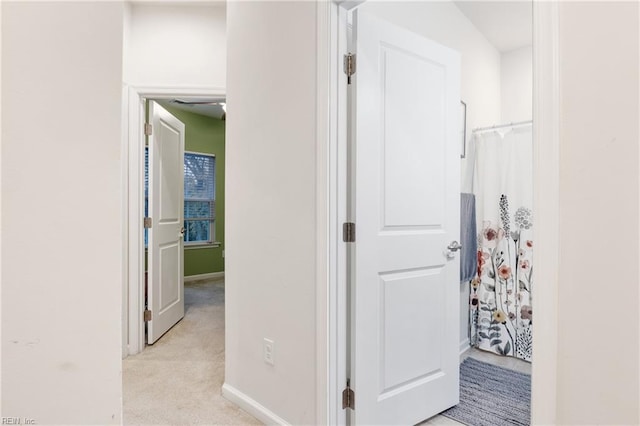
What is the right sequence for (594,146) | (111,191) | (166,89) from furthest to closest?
(166,89) → (594,146) → (111,191)

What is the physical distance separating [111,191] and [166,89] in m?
2.50

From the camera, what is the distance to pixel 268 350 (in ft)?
6.37

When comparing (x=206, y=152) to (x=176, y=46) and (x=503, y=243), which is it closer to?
(x=176, y=46)

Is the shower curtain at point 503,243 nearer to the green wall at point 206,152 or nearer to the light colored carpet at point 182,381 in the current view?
the light colored carpet at point 182,381

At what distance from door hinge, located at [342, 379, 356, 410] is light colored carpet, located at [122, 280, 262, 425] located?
566 mm

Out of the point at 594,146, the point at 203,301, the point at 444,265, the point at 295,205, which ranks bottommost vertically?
the point at 203,301

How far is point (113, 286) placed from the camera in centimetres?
68

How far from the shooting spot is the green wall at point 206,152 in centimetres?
576

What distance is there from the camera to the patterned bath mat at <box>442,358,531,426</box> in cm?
200

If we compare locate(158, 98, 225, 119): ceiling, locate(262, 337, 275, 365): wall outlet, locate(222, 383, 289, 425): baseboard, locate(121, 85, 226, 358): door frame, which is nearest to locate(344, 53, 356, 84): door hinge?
locate(262, 337, 275, 365): wall outlet

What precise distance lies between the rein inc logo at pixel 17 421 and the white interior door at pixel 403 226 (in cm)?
126

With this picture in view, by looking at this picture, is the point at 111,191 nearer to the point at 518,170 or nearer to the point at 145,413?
the point at 145,413

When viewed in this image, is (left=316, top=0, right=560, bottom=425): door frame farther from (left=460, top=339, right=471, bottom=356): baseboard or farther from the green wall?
the green wall

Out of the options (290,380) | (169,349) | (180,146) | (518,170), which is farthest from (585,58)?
(180,146)
